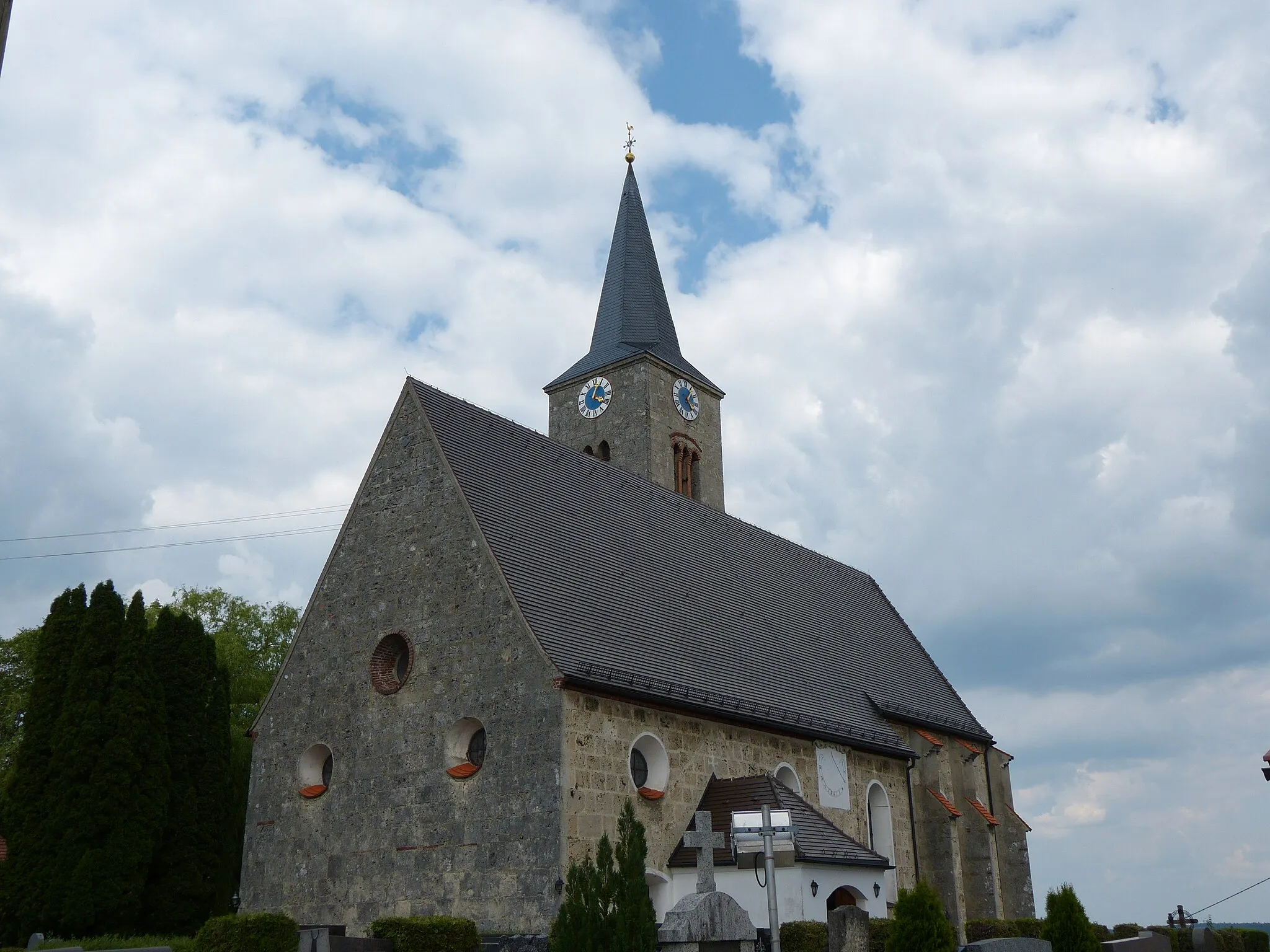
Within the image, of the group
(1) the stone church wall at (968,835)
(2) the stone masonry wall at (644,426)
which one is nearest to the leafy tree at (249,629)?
(2) the stone masonry wall at (644,426)

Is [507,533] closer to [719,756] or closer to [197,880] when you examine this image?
[719,756]

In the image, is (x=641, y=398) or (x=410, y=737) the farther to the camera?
(x=641, y=398)

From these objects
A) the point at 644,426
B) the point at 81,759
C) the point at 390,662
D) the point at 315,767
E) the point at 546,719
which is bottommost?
the point at 315,767

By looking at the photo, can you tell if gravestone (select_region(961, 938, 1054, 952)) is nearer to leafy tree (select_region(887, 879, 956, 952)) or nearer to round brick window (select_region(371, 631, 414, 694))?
leafy tree (select_region(887, 879, 956, 952))

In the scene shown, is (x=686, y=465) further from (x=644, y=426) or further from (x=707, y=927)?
(x=707, y=927)

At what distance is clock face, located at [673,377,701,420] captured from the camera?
39281mm

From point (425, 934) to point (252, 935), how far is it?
215 cm

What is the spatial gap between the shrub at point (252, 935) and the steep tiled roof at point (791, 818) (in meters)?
6.62

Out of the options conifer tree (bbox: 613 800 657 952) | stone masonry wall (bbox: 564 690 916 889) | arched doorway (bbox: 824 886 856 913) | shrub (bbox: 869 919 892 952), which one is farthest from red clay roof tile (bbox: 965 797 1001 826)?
conifer tree (bbox: 613 800 657 952)

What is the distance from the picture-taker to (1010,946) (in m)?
16.0

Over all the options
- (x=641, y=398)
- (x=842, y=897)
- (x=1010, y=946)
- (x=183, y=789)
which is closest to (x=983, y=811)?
(x=842, y=897)

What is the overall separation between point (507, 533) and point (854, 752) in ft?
30.1

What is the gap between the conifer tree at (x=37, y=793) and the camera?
22188mm

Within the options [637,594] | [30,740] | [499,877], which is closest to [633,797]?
[499,877]
